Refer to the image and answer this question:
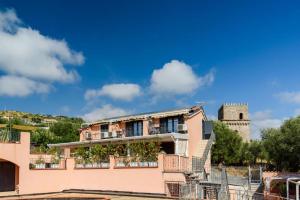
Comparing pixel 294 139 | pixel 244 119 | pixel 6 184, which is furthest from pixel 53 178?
pixel 244 119

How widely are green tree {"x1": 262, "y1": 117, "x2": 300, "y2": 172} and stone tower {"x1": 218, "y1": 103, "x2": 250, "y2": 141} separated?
40.9 meters

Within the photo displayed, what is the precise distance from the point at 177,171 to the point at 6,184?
523 inches

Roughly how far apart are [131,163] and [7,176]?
10.0 meters

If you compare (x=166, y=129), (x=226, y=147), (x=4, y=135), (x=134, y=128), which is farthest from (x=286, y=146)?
(x=4, y=135)

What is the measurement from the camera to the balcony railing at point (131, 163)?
2398 cm

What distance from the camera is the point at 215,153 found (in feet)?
181

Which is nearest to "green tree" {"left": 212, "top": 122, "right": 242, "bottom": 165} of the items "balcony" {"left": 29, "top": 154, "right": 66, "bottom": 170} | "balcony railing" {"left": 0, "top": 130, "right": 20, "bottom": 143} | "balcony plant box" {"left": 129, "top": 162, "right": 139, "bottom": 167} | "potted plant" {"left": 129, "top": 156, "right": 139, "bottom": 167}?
"balcony" {"left": 29, "top": 154, "right": 66, "bottom": 170}

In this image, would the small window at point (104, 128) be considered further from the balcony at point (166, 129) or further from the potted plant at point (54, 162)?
the potted plant at point (54, 162)

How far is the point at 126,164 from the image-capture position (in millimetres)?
25328

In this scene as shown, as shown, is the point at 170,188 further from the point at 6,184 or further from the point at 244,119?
the point at 244,119

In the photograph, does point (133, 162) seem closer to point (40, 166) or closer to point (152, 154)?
point (152, 154)

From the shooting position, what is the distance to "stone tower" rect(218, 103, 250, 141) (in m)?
80.3

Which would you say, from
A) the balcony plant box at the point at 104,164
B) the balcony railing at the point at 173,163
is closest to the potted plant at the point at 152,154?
the balcony railing at the point at 173,163

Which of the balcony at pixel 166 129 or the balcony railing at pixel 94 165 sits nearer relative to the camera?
the balcony railing at pixel 94 165
